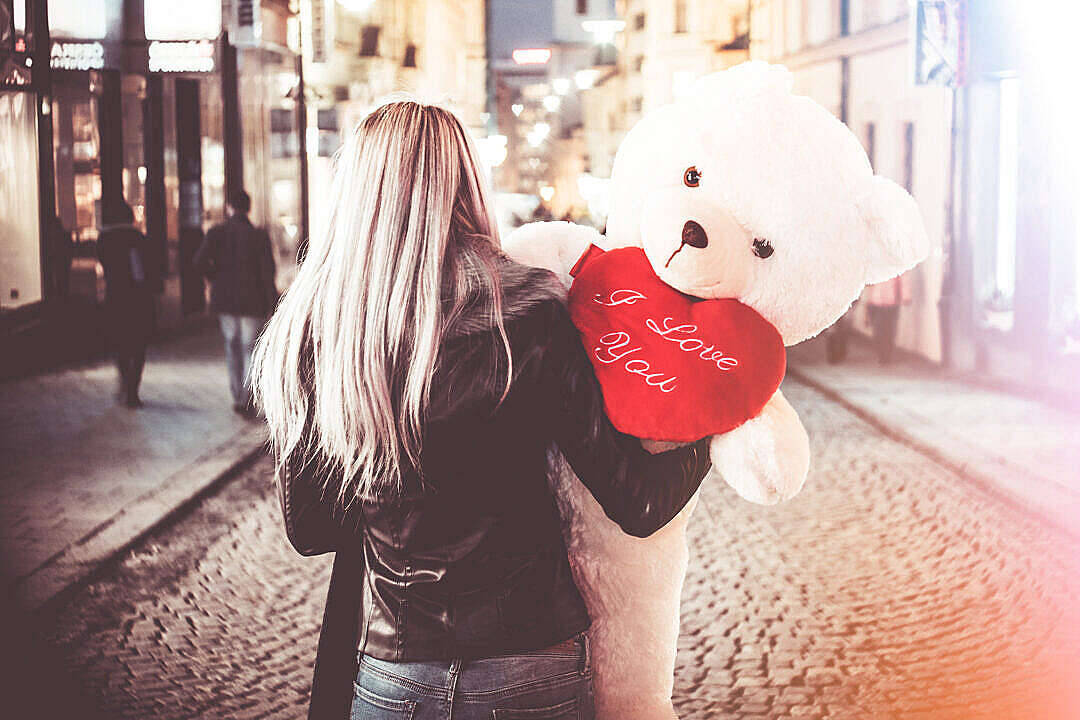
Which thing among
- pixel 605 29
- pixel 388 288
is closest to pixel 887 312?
pixel 388 288

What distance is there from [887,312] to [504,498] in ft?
46.8

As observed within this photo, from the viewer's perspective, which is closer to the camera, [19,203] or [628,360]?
[628,360]

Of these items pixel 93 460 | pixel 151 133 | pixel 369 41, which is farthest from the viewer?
pixel 369 41

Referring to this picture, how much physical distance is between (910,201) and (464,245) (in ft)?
2.76

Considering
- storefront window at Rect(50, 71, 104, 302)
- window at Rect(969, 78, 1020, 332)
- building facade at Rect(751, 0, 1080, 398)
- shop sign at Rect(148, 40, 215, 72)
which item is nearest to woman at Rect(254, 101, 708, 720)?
building facade at Rect(751, 0, 1080, 398)

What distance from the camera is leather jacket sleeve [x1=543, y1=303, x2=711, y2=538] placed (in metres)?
2.04

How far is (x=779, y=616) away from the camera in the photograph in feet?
19.2

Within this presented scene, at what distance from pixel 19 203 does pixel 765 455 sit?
1318 centimetres

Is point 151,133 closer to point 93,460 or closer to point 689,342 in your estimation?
point 93,460

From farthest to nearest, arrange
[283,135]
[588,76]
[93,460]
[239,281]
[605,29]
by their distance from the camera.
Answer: [588,76] → [605,29] → [283,135] → [239,281] → [93,460]

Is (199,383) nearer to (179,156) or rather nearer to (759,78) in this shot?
(179,156)

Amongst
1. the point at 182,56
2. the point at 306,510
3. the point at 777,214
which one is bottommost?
the point at 306,510

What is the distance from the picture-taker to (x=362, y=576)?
7.89 ft

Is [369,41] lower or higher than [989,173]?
higher
